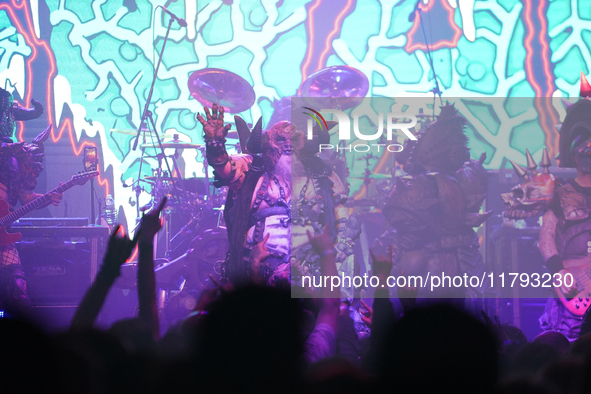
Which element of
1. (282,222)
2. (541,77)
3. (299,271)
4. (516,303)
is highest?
(541,77)

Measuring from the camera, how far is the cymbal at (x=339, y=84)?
17.5ft

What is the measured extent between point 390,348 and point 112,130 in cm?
684

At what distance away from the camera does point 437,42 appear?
6.45m

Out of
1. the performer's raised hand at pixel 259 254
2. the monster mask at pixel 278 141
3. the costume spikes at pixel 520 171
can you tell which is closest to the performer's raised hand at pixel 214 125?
the monster mask at pixel 278 141

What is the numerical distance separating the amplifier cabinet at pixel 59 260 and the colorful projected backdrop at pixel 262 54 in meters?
1.86

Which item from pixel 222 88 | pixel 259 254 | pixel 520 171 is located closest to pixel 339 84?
pixel 222 88

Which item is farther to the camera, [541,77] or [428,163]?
[541,77]

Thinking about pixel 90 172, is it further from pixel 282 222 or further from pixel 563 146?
pixel 563 146

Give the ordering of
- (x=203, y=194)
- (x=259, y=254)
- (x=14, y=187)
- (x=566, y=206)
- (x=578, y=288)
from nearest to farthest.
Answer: (x=259, y=254), (x=578, y=288), (x=566, y=206), (x=14, y=187), (x=203, y=194)

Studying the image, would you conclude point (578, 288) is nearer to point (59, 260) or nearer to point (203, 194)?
point (203, 194)

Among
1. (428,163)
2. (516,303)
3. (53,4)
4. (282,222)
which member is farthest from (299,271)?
(53,4)

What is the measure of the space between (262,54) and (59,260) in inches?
146

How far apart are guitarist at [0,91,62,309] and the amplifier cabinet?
31 cm

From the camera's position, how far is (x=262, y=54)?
6.76 m
